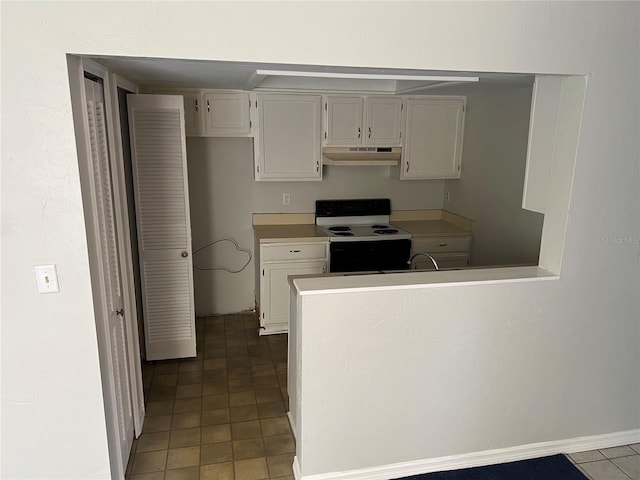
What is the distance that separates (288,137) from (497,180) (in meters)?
1.75

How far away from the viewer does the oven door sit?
12.7ft

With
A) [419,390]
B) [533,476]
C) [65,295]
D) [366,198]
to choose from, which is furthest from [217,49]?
[366,198]

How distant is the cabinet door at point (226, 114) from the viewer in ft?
12.1

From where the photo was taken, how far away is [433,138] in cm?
411

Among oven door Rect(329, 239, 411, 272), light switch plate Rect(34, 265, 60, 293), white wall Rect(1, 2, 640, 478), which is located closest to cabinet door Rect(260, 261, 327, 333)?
oven door Rect(329, 239, 411, 272)

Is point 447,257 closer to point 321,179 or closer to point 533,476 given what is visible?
point 321,179

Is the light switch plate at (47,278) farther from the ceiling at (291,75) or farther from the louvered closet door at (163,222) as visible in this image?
the louvered closet door at (163,222)

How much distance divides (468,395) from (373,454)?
58 cm

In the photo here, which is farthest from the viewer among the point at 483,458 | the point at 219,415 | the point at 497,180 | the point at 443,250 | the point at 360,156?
the point at 443,250

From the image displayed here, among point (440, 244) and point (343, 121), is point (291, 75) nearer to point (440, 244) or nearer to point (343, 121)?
point (343, 121)

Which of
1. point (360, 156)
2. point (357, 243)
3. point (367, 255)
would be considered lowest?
point (367, 255)

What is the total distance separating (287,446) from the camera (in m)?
2.62

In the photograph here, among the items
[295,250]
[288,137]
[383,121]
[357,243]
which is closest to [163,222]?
[295,250]

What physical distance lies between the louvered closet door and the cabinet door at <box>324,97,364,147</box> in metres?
1.31
